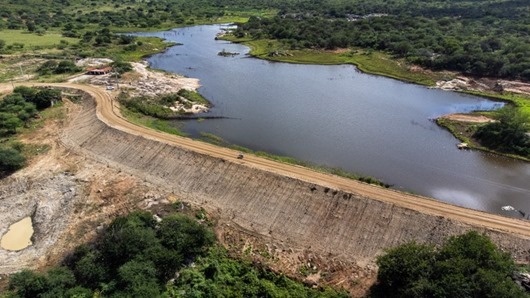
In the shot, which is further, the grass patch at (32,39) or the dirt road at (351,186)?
the grass patch at (32,39)

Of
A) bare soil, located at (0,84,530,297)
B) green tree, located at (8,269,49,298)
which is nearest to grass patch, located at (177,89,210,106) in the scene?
bare soil, located at (0,84,530,297)

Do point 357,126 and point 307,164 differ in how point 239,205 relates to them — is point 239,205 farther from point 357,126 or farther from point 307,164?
point 357,126

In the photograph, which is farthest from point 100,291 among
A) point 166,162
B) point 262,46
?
point 262,46

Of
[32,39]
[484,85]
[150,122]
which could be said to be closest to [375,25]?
[484,85]

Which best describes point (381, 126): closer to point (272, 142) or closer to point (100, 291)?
point (272, 142)

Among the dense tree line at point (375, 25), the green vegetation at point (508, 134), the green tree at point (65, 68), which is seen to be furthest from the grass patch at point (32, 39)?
the green vegetation at point (508, 134)

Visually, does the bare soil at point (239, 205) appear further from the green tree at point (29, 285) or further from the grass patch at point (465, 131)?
the grass patch at point (465, 131)

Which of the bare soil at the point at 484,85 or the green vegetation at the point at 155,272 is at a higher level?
the bare soil at the point at 484,85
